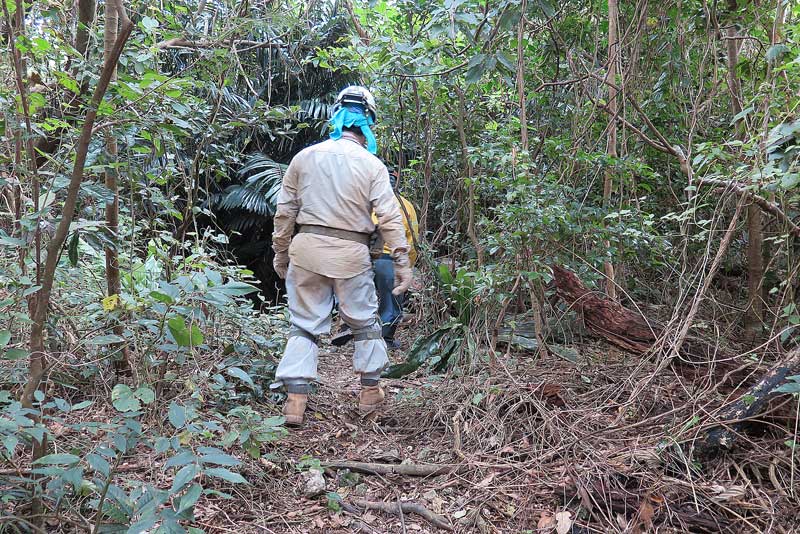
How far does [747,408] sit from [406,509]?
62.0 inches

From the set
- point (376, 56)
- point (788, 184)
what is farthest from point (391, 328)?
point (788, 184)

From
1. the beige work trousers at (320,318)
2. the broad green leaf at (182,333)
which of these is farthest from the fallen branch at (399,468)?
the broad green leaf at (182,333)

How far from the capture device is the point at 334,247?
3.78m

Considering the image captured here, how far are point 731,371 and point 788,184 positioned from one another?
3.15 ft

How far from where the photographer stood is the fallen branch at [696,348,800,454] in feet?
8.70

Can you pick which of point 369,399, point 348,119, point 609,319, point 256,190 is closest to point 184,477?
point 369,399

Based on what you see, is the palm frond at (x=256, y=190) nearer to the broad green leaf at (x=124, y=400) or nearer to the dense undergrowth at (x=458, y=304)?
the dense undergrowth at (x=458, y=304)

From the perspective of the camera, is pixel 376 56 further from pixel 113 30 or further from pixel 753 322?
pixel 753 322

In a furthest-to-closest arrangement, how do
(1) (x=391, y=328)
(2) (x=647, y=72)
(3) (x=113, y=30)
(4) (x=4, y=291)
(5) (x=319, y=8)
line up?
(5) (x=319, y=8) → (1) (x=391, y=328) → (2) (x=647, y=72) → (4) (x=4, y=291) → (3) (x=113, y=30)

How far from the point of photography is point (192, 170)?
415 cm

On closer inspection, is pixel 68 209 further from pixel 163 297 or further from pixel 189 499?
pixel 189 499

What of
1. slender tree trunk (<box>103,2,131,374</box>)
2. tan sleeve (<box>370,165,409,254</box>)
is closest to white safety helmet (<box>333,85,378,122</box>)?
tan sleeve (<box>370,165,409,254</box>)

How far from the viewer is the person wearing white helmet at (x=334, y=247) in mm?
3768

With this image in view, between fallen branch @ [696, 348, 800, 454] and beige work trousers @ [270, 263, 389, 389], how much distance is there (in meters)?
1.94
